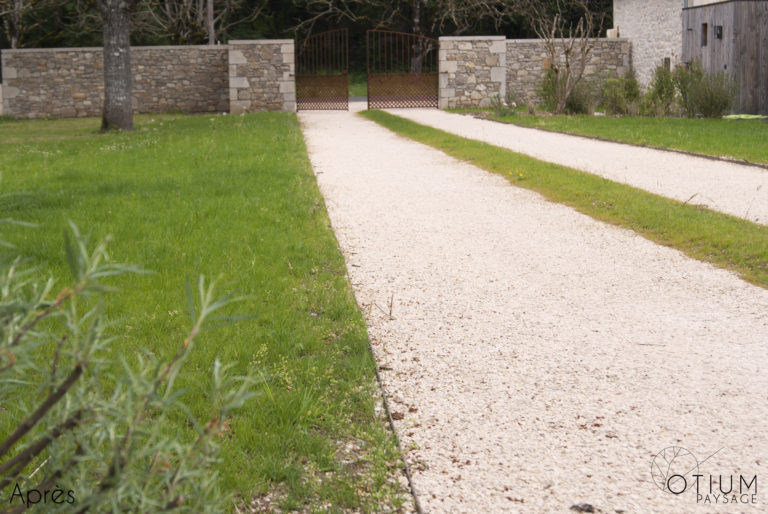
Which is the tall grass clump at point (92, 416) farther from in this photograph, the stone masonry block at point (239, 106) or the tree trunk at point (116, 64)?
the stone masonry block at point (239, 106)

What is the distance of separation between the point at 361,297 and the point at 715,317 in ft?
7.03

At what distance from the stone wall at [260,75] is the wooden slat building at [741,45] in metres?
12.1

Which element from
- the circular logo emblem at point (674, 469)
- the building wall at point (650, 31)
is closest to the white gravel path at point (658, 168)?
the circular logo emblem at point (674, 469)

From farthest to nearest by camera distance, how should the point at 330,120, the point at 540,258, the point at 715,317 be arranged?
the point at 330,120
the point at 540,258
the point at 715,317

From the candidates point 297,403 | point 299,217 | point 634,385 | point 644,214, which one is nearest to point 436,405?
point 297,403

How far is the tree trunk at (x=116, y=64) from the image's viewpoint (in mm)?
18109

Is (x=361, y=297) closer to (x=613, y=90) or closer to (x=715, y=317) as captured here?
(x=715, y=317)

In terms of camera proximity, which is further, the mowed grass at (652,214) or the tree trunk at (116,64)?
the tree trunk at (116,64)

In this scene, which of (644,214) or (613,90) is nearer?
(644,214)

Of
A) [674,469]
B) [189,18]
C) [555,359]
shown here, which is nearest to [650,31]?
[189,18]

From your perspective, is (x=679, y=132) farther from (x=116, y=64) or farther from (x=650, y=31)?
(x=650, y=31)

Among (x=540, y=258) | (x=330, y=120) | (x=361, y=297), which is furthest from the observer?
(x=330, y=120)

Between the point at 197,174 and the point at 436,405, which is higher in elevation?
the point at 197,174

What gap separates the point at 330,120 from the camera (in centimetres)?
2198
